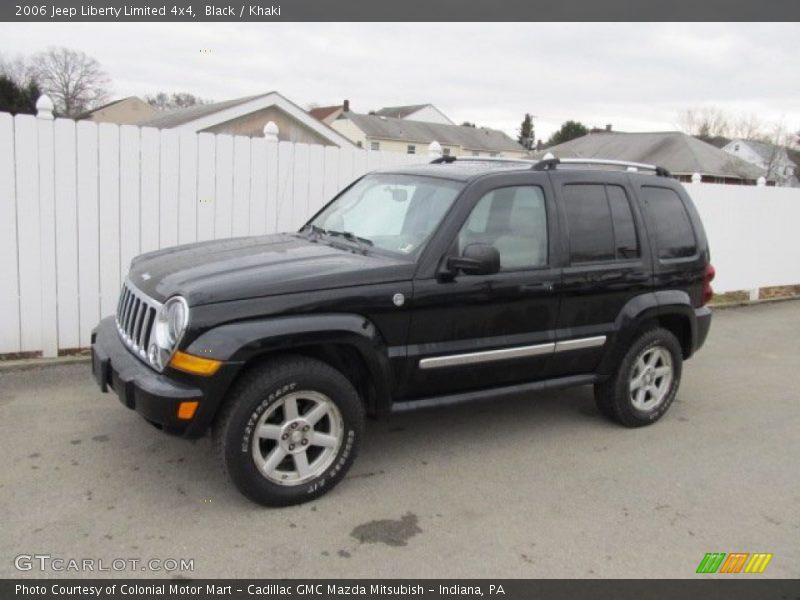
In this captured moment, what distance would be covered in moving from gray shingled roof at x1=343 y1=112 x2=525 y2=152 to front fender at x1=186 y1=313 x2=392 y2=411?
54141mm

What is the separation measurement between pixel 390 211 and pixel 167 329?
1.74 m

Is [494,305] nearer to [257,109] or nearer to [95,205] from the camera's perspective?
[95,205]

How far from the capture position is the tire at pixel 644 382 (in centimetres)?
510

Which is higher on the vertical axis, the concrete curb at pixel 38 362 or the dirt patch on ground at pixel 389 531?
the concrete curb at pixel 38 362

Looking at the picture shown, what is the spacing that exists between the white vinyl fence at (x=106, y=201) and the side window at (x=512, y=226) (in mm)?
3350

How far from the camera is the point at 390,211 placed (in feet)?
15.4

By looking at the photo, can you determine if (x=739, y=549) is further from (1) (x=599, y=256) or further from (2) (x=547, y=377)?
(1) (x=599, y=256)

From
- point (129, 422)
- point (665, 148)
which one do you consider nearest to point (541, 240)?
point (129, 422)

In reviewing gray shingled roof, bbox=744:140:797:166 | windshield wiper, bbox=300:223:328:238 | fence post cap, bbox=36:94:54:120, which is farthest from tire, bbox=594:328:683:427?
gray shingled roof, bbox=744:140:797:166

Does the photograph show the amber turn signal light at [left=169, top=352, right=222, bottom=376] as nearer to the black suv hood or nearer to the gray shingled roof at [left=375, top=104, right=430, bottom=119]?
A: the black suv hood

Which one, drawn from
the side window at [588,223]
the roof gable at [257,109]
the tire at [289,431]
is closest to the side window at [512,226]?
the side window at [588,223]

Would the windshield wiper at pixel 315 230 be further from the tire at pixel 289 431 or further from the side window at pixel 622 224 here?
the side window at pixel 622 224

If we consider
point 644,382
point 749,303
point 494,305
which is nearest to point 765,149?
point 749,303

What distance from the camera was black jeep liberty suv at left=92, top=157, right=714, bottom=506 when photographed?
360cm
